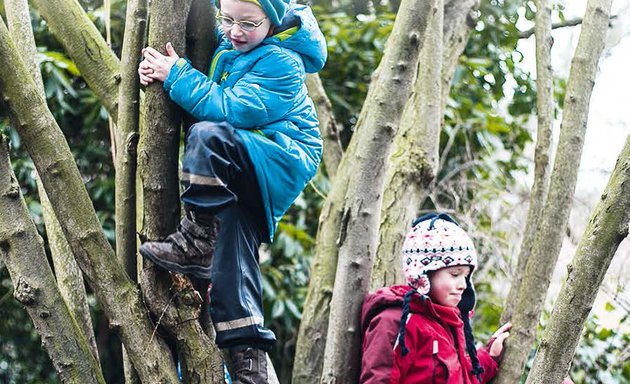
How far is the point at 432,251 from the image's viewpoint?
9.24ft

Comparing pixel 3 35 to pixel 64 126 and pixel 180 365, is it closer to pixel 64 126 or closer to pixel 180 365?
pixel 180 365

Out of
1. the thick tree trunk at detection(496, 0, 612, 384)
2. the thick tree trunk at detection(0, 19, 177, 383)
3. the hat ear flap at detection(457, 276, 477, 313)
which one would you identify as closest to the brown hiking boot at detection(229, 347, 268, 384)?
the thick tree trunk at detection(0, 19, 177, 383)

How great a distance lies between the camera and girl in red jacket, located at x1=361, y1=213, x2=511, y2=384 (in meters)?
2.68

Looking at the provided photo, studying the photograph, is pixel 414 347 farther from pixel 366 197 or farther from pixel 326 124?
pixel 326 124

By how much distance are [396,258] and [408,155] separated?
40 centimetres

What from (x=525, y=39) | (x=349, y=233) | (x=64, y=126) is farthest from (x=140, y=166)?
(x=525, y=39)

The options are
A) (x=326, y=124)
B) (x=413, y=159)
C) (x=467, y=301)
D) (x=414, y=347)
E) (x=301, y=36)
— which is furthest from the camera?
(x=326, y=124)

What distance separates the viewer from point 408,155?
3227 millimetres

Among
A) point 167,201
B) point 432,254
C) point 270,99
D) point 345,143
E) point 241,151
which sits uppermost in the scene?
point 270,99

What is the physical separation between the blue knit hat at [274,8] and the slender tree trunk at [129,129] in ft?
0.77

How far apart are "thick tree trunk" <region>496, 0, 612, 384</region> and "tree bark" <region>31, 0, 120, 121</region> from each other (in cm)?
140

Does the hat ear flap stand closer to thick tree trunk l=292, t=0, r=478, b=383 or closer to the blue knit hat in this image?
thick tree trunk l=292, t=0, r=478, b=383

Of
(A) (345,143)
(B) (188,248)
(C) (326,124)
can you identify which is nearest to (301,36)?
(B) (188,248)

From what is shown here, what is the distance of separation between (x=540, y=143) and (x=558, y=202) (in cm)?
49
